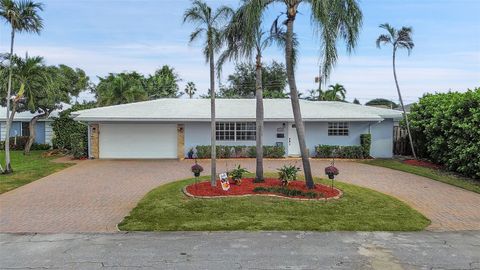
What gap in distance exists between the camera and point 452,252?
6555mm

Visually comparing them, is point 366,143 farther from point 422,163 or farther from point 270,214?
point 270,214

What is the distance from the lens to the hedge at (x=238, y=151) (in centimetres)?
2006


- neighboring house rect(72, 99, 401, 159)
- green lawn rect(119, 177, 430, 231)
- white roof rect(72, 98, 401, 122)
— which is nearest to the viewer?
green lawn rect(119, 177, 430, 231)

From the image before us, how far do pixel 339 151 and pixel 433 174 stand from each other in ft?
18.3

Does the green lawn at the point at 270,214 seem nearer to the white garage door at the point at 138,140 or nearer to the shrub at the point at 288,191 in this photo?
the shrub at the point at 288,191

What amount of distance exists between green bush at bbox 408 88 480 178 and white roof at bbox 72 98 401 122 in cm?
205

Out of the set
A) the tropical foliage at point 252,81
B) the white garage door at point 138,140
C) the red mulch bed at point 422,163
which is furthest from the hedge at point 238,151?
the tropical foliage at point 252,81

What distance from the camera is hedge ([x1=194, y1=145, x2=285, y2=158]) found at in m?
20.1

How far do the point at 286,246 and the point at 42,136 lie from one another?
25.0 m

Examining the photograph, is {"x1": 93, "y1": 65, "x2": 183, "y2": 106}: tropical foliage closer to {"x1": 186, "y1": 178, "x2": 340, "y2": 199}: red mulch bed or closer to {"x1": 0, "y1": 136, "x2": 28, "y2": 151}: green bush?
{"x1": 0, "y1": 136, "x2": 28, "y2": 151}: green bush

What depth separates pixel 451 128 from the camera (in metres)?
15.1

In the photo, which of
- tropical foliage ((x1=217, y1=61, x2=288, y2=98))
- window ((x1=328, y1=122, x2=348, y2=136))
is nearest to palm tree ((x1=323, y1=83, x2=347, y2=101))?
tropical foliage ((x1=217, y1=61, x2=288, y2=98))

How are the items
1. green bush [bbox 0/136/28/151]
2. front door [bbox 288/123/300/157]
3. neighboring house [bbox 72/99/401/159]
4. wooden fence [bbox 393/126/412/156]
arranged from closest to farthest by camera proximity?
neighboring house [bbox 72/99/401/159]
front door [bbox 288/123/300/157]
wooden fence [bbox 393/126/412/156]
green bush [bbox 0/136/28/151]

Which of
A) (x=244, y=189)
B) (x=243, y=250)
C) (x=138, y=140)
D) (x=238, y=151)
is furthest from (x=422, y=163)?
(x=243, y=250)
